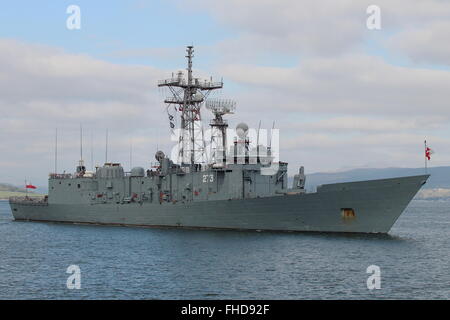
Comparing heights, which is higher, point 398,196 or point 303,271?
point 398,196

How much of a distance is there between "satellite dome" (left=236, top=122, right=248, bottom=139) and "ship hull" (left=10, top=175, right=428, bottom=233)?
6.15 meters

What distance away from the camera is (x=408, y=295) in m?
23.8

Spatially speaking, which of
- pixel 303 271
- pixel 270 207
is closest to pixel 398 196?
pixel 270 207

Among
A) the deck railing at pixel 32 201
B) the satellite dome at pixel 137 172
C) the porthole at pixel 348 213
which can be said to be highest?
the satellite dome at pixel 137 172

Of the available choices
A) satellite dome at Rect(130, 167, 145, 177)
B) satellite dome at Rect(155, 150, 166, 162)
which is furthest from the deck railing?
satellite dome at Rect(155, 150, 166, 162)

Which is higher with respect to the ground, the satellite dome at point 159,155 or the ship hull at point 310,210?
the satellite dome at point 159,155

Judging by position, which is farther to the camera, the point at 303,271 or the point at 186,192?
the point at 186,192

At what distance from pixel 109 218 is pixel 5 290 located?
26.5 meters

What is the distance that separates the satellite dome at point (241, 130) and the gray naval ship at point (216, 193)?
0.08 meters

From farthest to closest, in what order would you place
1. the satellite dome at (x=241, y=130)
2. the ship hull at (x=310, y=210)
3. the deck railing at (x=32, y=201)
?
the deck railing at (x=32, y=201)
the satellite dome at (x=241, y=130)
the ship hull at (x=310, y=210)

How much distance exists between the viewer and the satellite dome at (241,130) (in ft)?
151

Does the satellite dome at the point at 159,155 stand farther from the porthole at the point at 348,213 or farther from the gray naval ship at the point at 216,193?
the porthole at the point at 348,213

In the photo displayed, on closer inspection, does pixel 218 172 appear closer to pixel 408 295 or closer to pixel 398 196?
pixel 398 196

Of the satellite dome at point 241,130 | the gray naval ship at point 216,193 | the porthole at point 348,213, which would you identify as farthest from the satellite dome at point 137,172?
the porthole at point 348,213
